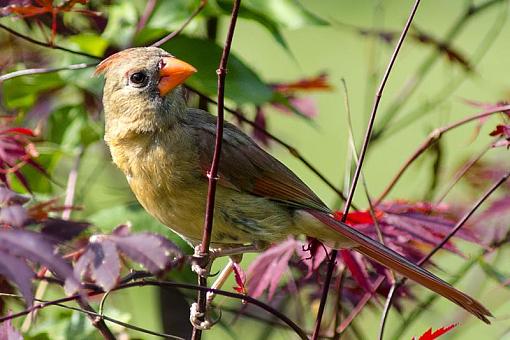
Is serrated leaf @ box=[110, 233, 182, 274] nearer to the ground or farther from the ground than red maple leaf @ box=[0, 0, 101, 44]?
nearer to the ground

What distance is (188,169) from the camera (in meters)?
2.18

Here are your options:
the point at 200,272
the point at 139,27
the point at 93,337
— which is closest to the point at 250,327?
the point at 93,337

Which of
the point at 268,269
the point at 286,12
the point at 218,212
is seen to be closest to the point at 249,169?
the point at 218,212

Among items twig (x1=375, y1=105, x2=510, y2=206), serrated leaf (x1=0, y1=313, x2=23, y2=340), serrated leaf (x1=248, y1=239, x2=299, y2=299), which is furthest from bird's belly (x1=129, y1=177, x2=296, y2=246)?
serrated leaf (x1=0, y1=313, x2=23, y2=340)

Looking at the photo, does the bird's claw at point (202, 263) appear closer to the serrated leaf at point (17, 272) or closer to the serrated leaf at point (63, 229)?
the serrated leaf at point (63, 229)

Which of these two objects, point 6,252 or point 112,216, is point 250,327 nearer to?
point 112,216

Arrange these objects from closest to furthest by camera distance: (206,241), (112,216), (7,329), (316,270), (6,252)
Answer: (6,252) < (7,329) < (206,241) < (316,270) < (112,216)

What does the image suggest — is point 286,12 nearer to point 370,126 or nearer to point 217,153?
point 370,126

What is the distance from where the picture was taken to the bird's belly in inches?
84.3

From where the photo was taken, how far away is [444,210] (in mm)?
2236

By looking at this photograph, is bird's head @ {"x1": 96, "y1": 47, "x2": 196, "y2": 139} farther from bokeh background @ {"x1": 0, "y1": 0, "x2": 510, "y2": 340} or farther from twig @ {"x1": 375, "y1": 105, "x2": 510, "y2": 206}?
twig @ {"x1": 375, "y1": 105, "x2": 510, "y2": 206}

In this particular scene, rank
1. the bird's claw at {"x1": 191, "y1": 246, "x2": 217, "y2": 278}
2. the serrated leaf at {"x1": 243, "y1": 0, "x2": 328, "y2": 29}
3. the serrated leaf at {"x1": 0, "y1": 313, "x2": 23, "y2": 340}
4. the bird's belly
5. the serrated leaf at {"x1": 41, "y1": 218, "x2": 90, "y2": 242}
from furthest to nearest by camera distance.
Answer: the serrated leaf at {"x1": 243, "y1": 0, "x2": 328, "y2": 29} < the bird's belly < the bird's claw at {"x1": 191, "y1": 246, "x2": 217, "y2": 278} < the serrated leaf at {"x1": 0, "y1": 313, "x2": 23, "y2": 340} < the serrated leaf at {"x1": 41, "y1": 218, "x2": 90, "y2": 242}

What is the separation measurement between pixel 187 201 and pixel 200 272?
38 cm

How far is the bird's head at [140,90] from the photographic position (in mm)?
2143
